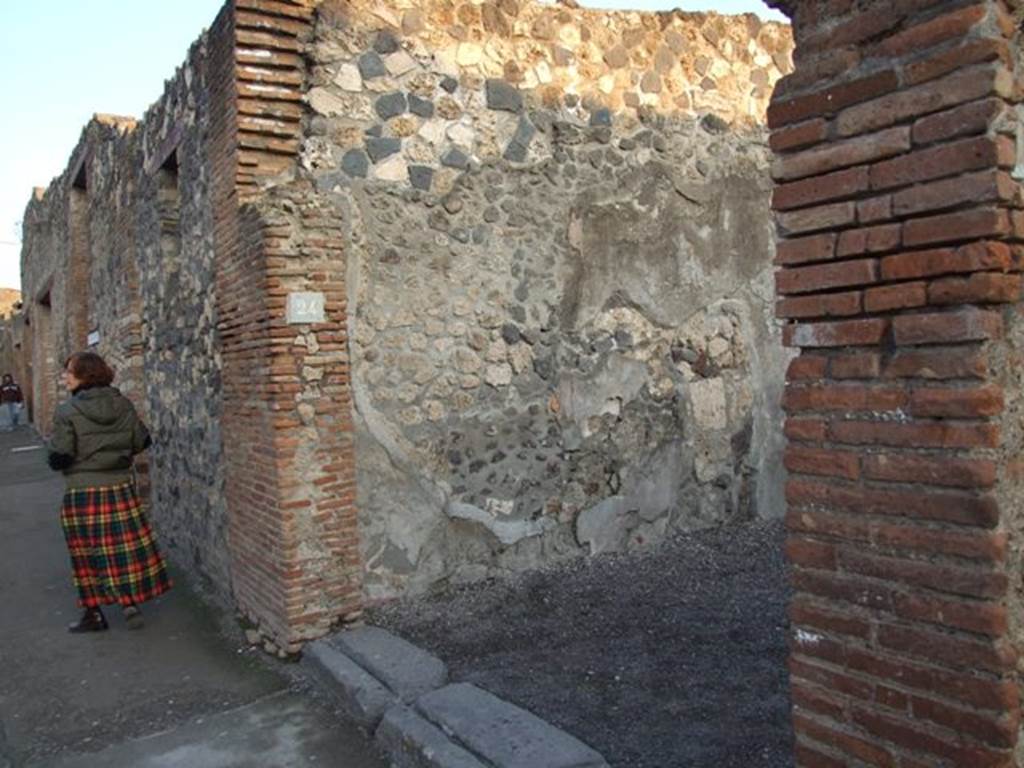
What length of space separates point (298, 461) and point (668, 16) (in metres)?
4.00

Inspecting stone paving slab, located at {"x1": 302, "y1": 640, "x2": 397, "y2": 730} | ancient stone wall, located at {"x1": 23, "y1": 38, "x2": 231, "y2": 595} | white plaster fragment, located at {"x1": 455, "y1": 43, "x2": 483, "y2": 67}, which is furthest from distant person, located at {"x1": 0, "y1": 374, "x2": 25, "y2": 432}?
stone paving slab, located at {"x1": 302, "y1": 640, "x2": 397, "y2": 730}

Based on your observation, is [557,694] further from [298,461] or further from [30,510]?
[30,510]

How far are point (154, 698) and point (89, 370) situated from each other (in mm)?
1987

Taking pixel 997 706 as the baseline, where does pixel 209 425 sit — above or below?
above

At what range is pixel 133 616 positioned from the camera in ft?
17.1

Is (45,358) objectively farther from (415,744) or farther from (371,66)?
(415,744)

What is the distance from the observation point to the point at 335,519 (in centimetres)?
468

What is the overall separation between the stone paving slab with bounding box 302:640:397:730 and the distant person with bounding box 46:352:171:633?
1469mm

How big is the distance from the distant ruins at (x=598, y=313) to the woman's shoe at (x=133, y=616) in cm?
53

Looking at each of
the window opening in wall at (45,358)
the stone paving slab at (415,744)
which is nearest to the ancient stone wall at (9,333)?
the window opening in wall at (45,358)

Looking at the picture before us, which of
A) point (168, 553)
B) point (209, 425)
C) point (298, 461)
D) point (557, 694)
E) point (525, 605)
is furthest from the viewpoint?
point (168, 553)

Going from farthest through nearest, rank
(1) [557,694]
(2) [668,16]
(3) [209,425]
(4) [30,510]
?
(4) [30,510] → (2) [668,16] → (3) [209,425] → (1) [557,694]

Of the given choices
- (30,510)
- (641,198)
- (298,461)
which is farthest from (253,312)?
(30,510)

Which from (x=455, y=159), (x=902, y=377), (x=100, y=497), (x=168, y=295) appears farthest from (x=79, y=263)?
(x=902, y=377)
